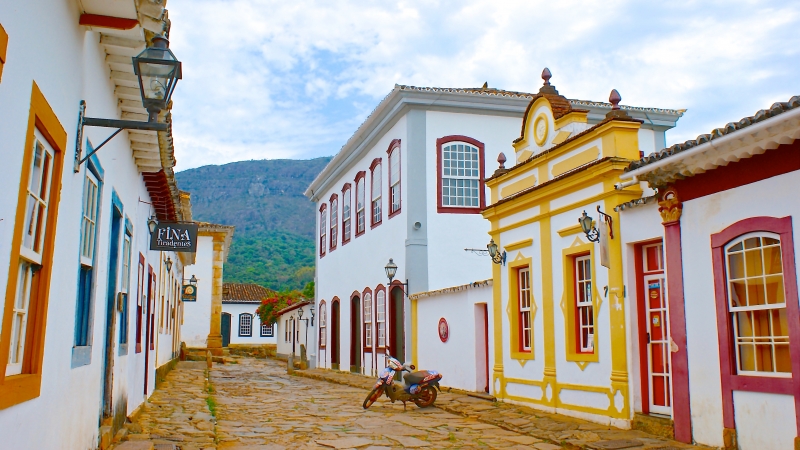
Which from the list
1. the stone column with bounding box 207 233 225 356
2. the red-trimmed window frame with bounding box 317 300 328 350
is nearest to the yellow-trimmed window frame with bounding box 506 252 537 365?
the red-trimmed window frame with bounding box 317 300 328 350

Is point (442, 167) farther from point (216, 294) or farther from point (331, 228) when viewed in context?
point (216, 294)

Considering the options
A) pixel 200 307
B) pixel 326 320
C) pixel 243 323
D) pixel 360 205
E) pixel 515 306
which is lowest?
pixel 515 306

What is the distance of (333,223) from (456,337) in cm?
1212

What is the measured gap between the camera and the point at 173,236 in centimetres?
1194

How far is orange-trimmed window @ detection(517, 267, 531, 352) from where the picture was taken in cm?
1248

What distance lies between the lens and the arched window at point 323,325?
1068 inches

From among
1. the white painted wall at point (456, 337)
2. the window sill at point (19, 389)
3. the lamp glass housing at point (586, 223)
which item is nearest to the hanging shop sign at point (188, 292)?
the white painted wall at point (456, 337)

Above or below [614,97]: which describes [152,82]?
below

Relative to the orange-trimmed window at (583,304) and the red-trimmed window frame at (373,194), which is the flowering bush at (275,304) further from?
the orange-trimmed window at (583,304)

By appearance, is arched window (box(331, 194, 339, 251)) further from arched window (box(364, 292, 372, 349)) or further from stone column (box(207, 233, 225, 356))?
stone column (box(207, 233, 225, 356))

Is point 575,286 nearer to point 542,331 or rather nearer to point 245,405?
point 542,331

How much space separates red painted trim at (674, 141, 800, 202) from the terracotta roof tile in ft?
152

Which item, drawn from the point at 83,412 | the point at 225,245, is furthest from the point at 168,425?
the point at 225,245

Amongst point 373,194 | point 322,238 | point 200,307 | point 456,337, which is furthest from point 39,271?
point 200,307
